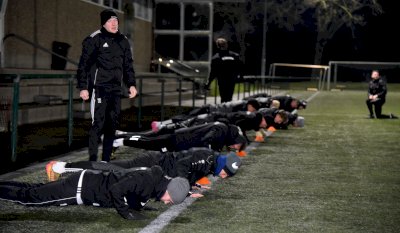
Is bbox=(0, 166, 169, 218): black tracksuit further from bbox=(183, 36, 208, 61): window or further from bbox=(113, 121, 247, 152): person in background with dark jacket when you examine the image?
bbox=(183, 36, 208, 61): window

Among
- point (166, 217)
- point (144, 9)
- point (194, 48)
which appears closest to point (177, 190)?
point (166, 217)

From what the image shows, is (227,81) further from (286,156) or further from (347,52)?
(347,52)

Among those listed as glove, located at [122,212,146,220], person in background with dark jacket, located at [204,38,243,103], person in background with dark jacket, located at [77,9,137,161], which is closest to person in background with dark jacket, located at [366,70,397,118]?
person in background with dark jacket, located at [204,38,243,103]

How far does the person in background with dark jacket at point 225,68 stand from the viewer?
14141mm

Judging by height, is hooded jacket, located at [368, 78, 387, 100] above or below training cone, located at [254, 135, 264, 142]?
above

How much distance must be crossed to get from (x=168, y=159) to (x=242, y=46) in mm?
52194

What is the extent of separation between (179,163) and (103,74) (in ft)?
6.23

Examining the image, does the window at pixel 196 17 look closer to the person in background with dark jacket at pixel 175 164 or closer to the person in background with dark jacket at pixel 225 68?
the person in background with dark jacket at pixel 225 68

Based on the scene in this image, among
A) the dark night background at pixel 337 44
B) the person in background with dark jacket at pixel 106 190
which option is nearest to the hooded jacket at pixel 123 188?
the person in background with dark jacket at pixel 106 190

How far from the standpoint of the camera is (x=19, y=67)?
17250 mm

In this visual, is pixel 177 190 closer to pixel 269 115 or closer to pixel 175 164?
pixel 175 164

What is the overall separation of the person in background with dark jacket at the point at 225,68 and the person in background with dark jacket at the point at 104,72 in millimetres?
5937

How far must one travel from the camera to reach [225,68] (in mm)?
14156

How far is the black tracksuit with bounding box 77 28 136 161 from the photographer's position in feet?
26.3
